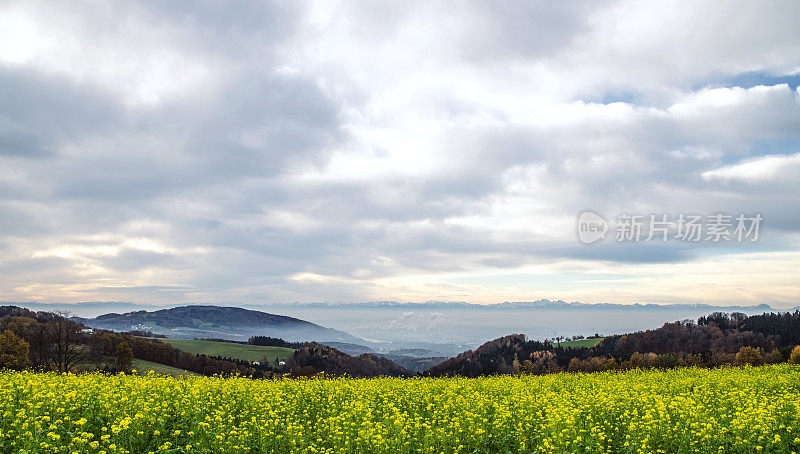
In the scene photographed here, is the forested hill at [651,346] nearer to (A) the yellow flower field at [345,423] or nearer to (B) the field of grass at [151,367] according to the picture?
(B) the field of grass at [151,367]

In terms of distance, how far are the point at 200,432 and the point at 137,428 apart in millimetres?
1692

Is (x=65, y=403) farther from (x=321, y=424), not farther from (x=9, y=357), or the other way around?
(x=9, y=357)

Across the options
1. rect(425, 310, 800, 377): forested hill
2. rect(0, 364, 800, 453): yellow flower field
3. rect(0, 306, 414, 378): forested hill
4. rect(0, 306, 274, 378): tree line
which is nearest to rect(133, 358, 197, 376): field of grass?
rect(0, 306, 414, 378): forested hill

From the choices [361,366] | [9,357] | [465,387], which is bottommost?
[361,366]

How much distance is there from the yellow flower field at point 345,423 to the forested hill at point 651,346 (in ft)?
384

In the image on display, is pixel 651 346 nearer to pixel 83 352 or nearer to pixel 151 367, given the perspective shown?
pixel 151 367

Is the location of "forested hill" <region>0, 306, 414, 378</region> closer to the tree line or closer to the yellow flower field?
the tree line

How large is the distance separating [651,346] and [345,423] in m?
172

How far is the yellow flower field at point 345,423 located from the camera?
12.5 meters

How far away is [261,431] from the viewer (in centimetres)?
1324

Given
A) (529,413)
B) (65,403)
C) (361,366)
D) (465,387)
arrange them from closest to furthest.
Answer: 1. (65,403)
2. (529,413)
3. (465,387)
4. (361,366)

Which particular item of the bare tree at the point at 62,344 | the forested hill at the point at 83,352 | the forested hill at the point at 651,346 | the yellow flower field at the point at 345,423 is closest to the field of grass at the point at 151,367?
the forested hill at the point at 83,352

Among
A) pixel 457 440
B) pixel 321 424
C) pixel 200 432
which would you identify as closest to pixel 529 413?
pixel 457 440

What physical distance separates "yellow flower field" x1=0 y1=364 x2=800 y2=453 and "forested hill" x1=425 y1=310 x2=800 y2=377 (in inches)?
4610
